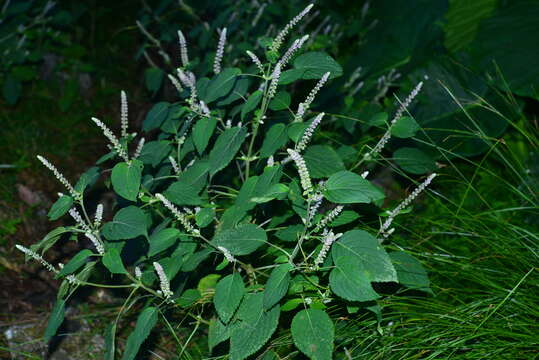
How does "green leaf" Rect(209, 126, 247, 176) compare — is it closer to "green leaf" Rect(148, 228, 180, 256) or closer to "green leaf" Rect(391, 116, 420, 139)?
"green leaf" Rect(148, 228, 180, 256)

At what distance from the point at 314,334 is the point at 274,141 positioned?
1.72 ft

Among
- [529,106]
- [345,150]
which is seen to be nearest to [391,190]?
[529,106]

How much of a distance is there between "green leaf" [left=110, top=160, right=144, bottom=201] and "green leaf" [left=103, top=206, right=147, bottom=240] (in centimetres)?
7

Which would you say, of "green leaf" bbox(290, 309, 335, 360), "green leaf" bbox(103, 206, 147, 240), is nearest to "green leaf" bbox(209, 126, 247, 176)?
"green leaf" bbox(103, 206, 147, 240)

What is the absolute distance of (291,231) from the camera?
1846 mm

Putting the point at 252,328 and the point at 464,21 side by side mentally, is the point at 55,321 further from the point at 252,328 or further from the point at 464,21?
the point at 464,21

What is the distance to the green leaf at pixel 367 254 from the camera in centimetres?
151

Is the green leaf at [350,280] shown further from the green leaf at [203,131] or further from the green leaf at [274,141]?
the green leaf at [203,131]

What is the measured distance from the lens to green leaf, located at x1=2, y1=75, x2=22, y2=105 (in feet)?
10.8

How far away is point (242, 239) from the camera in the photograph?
1.66m

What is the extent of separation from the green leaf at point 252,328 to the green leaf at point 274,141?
0.38m

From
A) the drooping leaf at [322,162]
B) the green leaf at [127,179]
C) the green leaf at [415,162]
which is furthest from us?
the green leaf at [415,162]

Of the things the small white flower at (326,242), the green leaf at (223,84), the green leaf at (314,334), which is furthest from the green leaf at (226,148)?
the green leaf at (314,334)

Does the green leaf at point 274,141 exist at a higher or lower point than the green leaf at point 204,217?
higher
